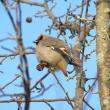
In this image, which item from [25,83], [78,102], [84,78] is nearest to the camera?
[25,83]

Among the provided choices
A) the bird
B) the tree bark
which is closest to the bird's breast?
the bird

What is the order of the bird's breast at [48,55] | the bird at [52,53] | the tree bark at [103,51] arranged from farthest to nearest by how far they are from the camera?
1. the bird's breast at [48,55]
2. the bird at [52,53]
3. the tree bark at [103,51]

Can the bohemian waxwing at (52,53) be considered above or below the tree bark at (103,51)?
below

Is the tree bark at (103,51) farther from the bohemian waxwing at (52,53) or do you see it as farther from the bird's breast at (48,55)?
the bird's breast at (48,55)

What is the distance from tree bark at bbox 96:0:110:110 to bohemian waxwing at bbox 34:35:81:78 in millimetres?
1738

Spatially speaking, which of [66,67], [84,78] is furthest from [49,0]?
[66,67]

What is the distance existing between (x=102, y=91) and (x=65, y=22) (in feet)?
4.13

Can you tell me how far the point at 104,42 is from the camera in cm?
264

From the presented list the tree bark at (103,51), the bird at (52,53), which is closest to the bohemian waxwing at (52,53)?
the bird at (52,53)

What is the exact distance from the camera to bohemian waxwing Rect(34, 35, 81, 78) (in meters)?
4.61

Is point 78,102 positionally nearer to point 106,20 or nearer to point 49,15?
point 106,20

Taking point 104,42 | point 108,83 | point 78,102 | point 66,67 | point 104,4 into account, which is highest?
point 104,4

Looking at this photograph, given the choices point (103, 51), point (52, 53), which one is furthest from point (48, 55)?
point (103, 51)

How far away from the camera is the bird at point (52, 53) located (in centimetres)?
461
